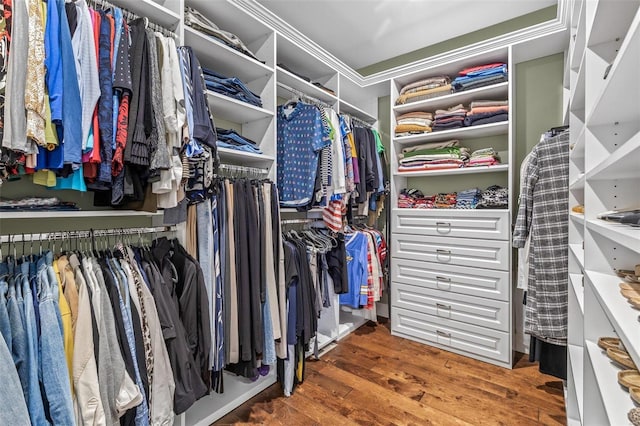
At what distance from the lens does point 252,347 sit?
1.67m

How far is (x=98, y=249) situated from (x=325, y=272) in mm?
1469

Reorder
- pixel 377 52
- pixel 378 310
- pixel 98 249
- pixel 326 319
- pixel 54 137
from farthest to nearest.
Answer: pixel 378 310 → pixel 377 52 → pixel 326 319 → pixel 98 249 → pixel 54 137

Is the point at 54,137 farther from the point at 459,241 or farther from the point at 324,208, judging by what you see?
the point at 459,241

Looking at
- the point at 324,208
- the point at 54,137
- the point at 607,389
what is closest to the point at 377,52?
the point at 324,208

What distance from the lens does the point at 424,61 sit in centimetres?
266

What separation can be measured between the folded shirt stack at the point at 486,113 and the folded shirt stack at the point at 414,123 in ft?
1.03

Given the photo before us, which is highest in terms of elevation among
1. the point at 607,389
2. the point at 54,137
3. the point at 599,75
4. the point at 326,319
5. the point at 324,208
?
the point at 599,75

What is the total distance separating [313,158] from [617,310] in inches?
67.6

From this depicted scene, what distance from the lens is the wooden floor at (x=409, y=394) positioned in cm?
177

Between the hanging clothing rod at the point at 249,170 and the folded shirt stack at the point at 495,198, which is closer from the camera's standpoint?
the hanging clothing rod at the point at 249,170

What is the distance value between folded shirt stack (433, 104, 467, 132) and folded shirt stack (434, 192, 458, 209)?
1.90 feet

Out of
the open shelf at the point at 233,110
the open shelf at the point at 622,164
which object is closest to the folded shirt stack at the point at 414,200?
the open shelf at the point at 233,110

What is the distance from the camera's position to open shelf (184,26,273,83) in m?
1.68

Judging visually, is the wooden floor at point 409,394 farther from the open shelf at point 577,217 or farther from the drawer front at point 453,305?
the open shelf at point 577,217
